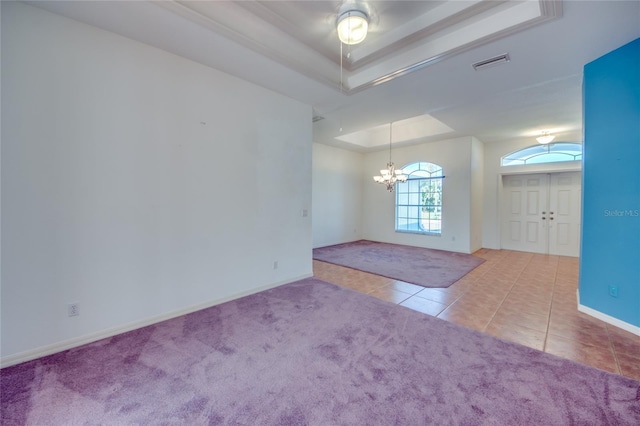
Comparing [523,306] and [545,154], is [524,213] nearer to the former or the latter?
[545,154]

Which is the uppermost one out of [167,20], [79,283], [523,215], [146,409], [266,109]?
[167,20]

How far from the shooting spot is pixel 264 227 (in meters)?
3.71

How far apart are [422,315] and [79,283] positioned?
11.6 ft

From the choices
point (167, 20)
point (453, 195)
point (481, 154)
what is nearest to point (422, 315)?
point (167, 20)

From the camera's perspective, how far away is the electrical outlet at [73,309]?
2266 millimetres

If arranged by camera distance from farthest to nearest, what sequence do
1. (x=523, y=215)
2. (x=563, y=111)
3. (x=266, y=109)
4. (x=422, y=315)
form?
(x=523, y=215) → (x=563, y=111) → (x=266, y=109) → (x=422, y=315)

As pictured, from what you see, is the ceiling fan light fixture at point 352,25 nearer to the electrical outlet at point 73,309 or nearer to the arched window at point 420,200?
the electrical outlet at point 73,309

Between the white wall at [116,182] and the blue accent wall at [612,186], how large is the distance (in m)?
4.04

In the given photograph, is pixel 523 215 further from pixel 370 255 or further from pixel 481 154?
pixel 370 255

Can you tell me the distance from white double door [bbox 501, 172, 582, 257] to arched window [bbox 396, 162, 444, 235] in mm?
1769

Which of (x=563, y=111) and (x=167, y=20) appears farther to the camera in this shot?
(x=563, y=111)

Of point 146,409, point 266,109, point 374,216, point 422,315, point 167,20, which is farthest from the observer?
point 374,216

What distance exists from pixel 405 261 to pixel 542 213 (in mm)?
3945

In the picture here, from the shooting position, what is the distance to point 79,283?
7.56 ft
